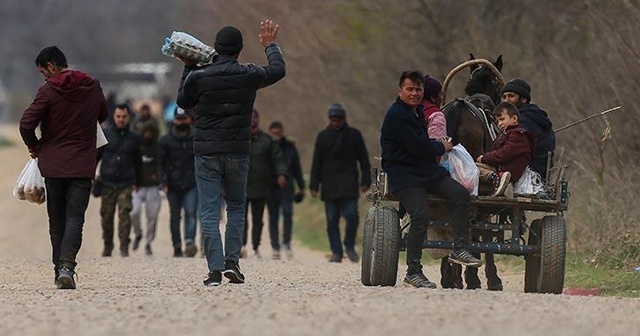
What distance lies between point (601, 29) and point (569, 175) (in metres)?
1.74

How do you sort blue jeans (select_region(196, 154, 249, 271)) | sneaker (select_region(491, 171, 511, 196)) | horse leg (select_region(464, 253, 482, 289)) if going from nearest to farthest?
sneaker (select_region(491, 171, 511, 196)) < blue jeans (select_region(196, 154, 249, 271)) < horse leg (select_region(464, 253, 482, 289))

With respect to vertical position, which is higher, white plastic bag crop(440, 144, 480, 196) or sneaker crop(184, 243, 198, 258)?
white plastic bag crop(440, 144, 480, 196)

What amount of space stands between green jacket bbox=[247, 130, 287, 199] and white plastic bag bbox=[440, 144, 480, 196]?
8012 mm

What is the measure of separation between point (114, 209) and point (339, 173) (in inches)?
110

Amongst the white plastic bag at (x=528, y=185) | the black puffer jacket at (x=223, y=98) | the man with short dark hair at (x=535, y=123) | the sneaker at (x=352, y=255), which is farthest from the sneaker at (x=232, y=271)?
the sneaker at (x=352, y=255)

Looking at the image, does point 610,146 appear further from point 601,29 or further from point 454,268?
point 454,268

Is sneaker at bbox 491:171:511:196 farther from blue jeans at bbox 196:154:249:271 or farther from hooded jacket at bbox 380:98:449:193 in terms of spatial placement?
blue jeans at bbox 196:154:249:271

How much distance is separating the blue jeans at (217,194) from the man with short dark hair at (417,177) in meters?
1.24

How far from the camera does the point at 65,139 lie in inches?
595

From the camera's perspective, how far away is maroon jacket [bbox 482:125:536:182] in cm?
1448

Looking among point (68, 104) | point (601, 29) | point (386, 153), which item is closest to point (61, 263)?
point (68, 104)

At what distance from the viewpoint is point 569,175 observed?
71.5ft

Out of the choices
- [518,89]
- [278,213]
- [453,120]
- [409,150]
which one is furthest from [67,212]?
[278,213]

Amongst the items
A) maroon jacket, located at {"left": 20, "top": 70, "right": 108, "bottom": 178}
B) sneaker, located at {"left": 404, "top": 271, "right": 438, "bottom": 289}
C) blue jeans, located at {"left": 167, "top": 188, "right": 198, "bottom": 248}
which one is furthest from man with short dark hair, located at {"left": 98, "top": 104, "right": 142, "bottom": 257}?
sneaker, located at {"left": 404, "top": 271, "right": 438, "bottom": 289}
